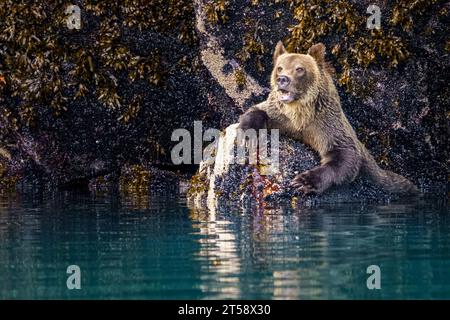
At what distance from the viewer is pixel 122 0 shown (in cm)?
1692

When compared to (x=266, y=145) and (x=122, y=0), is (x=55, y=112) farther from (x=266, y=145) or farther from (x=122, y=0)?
(x=266, y=145)

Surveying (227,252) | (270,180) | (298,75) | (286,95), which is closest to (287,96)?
(286,95)

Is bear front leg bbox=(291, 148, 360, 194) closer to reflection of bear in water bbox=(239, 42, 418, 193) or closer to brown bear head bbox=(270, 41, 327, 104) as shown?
reflection of bear in water bbox=(239, 42, 418, 193)

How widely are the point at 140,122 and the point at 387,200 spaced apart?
5533 mm

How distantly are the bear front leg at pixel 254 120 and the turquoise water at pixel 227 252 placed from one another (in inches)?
63.1

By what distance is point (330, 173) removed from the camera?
43.2ft

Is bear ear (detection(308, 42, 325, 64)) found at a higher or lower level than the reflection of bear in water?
higher

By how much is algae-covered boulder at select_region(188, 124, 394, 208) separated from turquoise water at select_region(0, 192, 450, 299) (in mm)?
725

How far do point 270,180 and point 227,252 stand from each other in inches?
188

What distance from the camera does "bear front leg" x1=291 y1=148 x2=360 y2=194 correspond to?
509 inches
